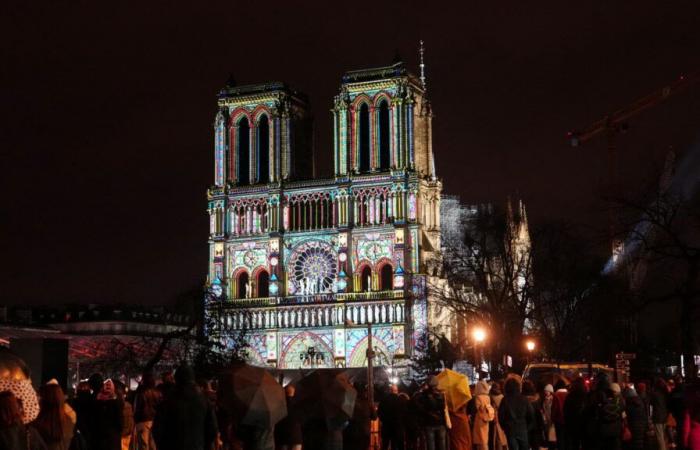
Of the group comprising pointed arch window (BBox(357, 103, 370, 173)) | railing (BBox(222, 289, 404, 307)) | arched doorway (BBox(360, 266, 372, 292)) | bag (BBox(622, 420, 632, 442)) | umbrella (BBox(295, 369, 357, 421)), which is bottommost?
bag (BBox(622, 420, 632, 442))

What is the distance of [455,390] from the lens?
26.6 meters

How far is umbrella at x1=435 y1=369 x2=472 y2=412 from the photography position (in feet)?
87.4

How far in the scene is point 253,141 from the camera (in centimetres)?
10806

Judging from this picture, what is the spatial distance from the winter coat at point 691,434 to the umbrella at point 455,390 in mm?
A: 4445

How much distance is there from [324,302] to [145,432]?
80.0 meters

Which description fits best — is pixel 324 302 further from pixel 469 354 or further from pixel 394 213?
pixel 469 354

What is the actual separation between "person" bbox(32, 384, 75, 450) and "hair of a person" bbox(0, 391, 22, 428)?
3342mm

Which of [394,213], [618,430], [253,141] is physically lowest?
[618,430]

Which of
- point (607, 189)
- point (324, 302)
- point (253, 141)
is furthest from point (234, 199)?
point (607, 189)

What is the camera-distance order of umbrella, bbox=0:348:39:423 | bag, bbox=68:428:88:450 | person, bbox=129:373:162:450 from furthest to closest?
person, bbox=129:373:162:450 → bag, bbox=68:428:88:450 → umbrella, bbox=0:348:39:423

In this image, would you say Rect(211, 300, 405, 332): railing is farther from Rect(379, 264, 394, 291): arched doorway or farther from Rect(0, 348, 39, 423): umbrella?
Rect(0, 348, 39, 423): umbrella

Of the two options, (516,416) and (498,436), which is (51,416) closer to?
(516,416)

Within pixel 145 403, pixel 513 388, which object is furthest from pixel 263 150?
pixel 145 403

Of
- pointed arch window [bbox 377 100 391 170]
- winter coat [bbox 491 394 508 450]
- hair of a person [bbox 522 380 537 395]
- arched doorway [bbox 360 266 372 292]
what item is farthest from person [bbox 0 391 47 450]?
pointed arch window [bbox 377 100 391 170]
